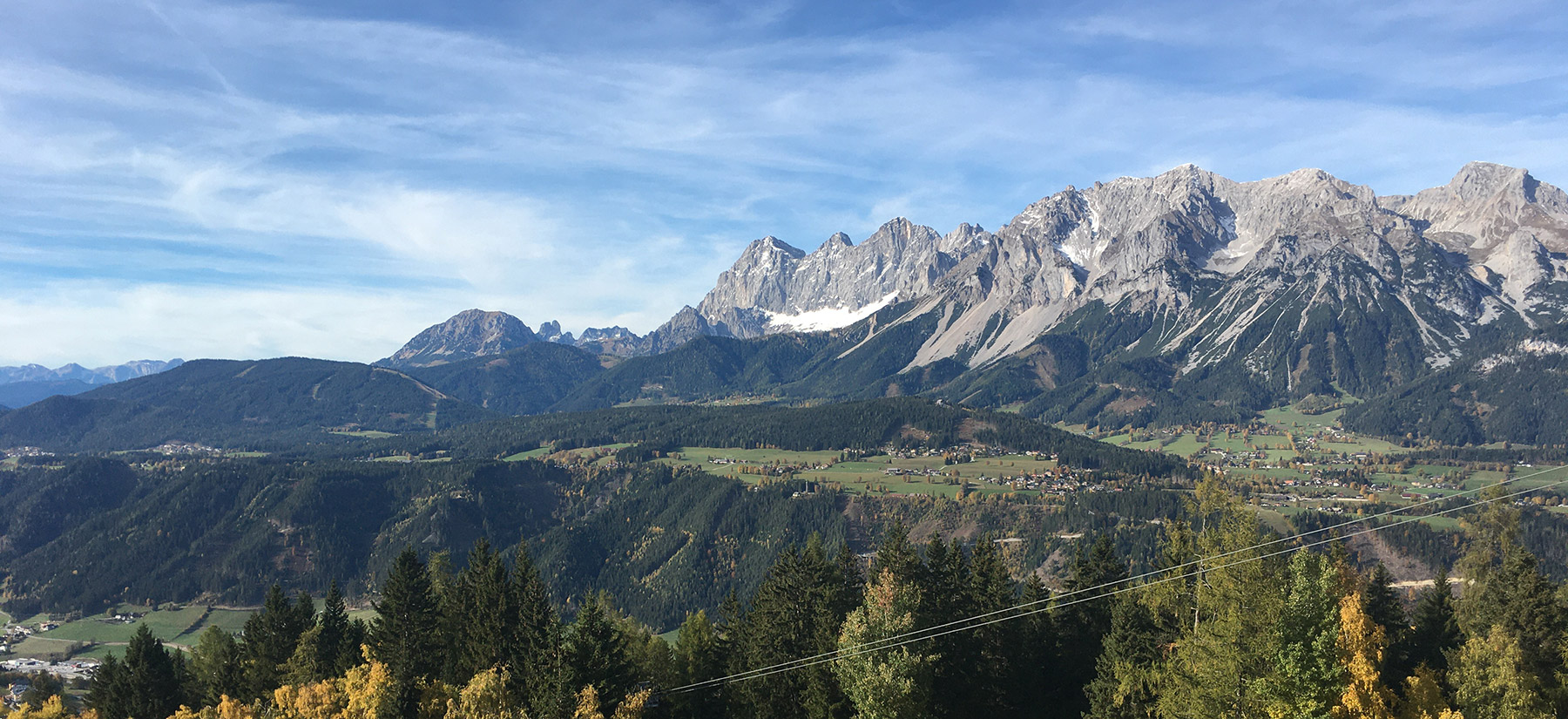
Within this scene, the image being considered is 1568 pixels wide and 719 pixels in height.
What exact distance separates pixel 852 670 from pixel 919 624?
10652 millimetres

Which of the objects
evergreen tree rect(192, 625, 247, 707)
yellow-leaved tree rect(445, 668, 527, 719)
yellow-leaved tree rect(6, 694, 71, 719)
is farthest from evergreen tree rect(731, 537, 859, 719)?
yellow-leaved tree rect(6, 694, 71, 719)

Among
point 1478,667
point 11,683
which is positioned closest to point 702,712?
point 1478,667

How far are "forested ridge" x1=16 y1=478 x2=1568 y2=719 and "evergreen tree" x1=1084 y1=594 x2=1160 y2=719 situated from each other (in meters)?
0.17

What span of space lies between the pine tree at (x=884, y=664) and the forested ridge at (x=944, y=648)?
0.43ft

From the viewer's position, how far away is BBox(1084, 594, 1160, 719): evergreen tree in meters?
52.6

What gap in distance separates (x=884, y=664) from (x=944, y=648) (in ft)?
41.5

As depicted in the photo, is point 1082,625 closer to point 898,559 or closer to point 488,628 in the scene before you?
point 898,559

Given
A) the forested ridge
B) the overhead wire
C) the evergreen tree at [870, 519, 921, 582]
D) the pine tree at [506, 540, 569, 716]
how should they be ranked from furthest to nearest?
the evergreen tree at [870, 519, 921, 582], the pine tree at [506, 540, 569, 716], the overhead wire, the forested ridge

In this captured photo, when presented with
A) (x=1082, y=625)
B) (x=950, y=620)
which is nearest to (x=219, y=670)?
(x=950, y=620)

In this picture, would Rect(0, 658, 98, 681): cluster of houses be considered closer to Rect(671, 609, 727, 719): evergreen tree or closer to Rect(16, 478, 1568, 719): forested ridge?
Rect(16, 478, 1568, 719): forested ridge

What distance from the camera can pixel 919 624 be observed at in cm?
5759

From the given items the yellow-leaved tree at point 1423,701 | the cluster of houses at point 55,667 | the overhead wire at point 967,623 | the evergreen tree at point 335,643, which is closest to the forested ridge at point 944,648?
the yellow-leaved tree at point 1423,701

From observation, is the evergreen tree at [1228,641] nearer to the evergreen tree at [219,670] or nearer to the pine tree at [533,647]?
the pine tree at [533,647]

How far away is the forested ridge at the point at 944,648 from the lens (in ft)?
148
